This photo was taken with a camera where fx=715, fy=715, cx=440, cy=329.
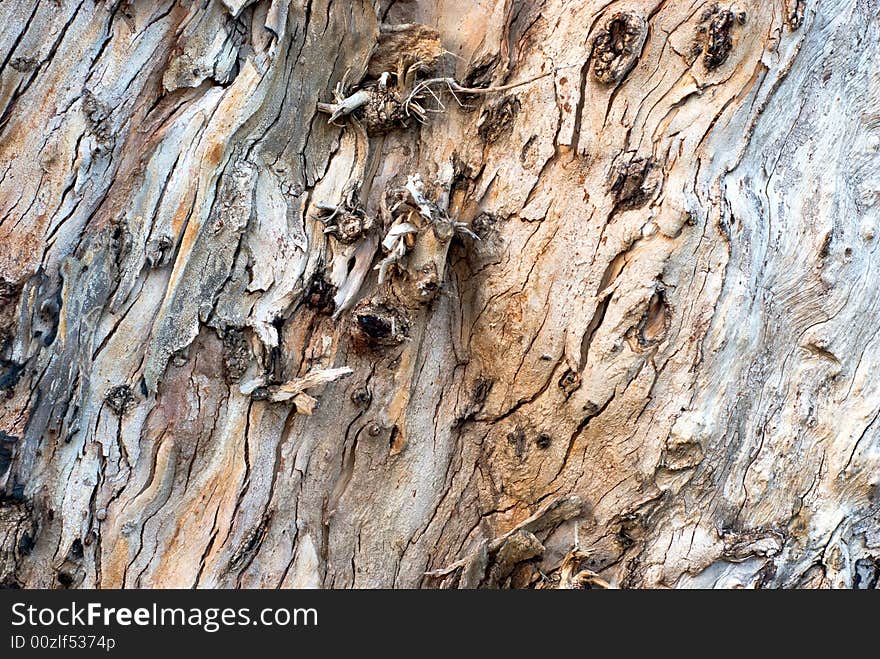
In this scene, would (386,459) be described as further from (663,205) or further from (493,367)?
(663,205)

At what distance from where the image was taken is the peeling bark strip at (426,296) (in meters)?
2.46

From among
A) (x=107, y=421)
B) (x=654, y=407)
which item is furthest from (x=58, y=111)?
(x=654, y=407)

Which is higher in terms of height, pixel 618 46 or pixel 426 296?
pixel 618 46

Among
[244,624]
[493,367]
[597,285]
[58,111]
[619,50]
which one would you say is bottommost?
[244,624]

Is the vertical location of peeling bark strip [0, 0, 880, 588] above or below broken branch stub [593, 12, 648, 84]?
below

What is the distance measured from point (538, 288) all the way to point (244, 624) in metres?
1.57

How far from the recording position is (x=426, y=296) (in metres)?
2.63

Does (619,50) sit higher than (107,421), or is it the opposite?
(619,50)

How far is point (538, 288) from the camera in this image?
2.62 metres

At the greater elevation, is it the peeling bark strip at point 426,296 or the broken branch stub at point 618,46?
the broken branch stub at point 618,46

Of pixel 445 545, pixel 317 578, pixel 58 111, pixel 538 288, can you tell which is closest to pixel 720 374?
pixel 538 288

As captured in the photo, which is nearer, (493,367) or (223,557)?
(223,557)

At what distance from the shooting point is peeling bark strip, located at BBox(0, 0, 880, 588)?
8.08ft

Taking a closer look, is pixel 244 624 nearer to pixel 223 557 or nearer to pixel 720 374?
pixel 223 557
